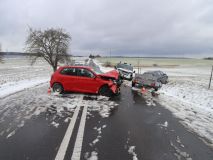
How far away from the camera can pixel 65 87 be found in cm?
1138

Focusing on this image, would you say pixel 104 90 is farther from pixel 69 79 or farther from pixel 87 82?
pixel 69 79

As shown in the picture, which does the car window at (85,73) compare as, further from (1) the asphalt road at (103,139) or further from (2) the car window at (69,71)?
(1) the asphalt road at (103,139)

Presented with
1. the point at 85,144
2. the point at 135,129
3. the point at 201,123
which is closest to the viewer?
the point at 85,144

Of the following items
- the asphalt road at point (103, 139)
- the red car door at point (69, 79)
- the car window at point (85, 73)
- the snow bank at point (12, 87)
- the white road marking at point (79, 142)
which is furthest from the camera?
the snow bank at point (12, 87)

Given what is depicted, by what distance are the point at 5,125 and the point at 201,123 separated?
21.1ft

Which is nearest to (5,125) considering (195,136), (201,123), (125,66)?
(195,136)

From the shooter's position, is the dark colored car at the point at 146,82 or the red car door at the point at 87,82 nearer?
the red car door at the point at 87,82

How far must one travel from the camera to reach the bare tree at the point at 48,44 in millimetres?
21938

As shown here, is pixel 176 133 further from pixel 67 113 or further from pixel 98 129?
pixel 67 113

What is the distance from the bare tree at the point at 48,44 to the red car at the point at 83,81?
1164cm

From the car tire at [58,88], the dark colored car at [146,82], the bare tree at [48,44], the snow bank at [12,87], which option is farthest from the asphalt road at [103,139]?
the bare tree at [48,44]

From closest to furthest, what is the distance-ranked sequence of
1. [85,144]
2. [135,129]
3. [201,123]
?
[85,144], [135,129], [201,123]

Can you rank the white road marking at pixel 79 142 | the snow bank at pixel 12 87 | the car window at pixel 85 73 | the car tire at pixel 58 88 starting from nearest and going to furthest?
the white road marking at pixel 79 142, the car window at pixel 85 73, the car tire at pixel 58 88, the snow bank at pixel 12 87

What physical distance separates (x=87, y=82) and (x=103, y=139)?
630 centimetres
